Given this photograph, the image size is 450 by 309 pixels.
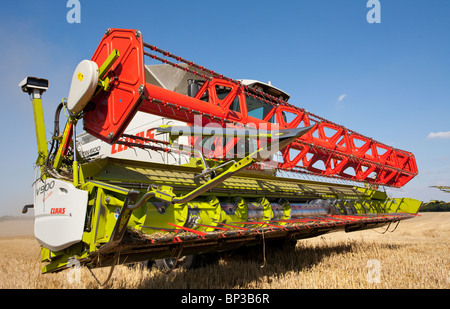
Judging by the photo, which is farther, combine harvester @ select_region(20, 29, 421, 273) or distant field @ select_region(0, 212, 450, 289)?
distant field @ select_region(0, 212, 450, 289)

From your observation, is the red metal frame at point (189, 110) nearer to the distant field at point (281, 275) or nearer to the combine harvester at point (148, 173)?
the combine harvester at point (148, 173)

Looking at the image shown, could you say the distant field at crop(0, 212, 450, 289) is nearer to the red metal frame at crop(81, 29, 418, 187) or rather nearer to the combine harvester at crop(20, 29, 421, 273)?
the combine harvester at crop(20, 29, 421, 273)

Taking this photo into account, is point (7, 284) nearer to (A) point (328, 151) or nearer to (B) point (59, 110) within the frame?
(B) point (59, 110)

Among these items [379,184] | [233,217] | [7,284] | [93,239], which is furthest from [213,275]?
[379,184]

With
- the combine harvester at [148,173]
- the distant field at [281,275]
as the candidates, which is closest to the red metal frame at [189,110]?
the combine harvester at [148,173]

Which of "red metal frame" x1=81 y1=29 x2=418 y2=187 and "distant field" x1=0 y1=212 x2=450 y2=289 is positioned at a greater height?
"red metal frame" x1=81 y1=29 x2=418 y2=187

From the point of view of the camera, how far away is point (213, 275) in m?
4.10

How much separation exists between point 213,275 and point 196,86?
2343 mm

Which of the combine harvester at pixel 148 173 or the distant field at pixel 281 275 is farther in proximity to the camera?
the distant field at pixel 281 275

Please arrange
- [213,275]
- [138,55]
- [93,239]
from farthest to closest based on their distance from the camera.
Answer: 1. [213,275]
2. [138,55]
3. [93,239]

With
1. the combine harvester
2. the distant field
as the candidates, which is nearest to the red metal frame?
the combine harvester

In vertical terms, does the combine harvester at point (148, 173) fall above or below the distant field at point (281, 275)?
above

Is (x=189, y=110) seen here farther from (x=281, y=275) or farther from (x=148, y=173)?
(x=281, y=275)

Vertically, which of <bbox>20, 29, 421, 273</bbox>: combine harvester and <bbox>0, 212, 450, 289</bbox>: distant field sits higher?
<bbox>20, 29, 421, 273</bbox>: combine harvester
